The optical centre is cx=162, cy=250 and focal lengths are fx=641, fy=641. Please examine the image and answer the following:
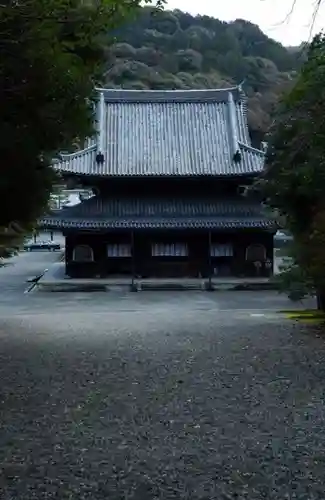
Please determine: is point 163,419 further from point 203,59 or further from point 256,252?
point 203,59

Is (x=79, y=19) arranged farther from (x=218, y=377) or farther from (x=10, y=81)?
(x=218, y=377)

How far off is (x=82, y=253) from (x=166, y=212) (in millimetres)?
4841

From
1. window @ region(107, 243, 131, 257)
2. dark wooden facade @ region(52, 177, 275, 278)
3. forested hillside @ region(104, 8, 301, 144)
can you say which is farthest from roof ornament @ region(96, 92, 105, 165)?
forested hillside @ region(104, 8, 301, 144)

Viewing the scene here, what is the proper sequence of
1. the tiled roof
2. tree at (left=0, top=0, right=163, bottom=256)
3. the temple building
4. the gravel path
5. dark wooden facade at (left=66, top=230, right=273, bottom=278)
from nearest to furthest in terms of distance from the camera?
the gravel path → tree at (left=0, top=0, right=163, bottom=256) → the tiled roof → the temple building → dark wooden facade at (left=66, top=230, right=273, bottom=278)

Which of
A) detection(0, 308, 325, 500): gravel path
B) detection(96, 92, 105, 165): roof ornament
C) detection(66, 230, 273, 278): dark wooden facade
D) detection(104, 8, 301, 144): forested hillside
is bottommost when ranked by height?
detection(0, 308, 325, 500): gravel path

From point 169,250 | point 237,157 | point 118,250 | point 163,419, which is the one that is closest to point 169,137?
point 237,157

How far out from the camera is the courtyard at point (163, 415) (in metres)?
4.09

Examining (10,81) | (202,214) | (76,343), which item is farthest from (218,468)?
(202,214)

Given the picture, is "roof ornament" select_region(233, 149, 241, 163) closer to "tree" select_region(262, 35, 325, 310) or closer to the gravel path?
"tree" select_region(262, 35, 325, 310)

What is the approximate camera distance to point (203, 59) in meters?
82.4

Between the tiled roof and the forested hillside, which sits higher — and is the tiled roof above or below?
Answer: below

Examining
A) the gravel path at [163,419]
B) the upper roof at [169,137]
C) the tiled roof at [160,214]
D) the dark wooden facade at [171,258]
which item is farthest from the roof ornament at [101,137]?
the gravel path at [163,419]

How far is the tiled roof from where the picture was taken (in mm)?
31953

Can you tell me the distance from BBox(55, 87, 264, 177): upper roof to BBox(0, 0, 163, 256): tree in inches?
942
